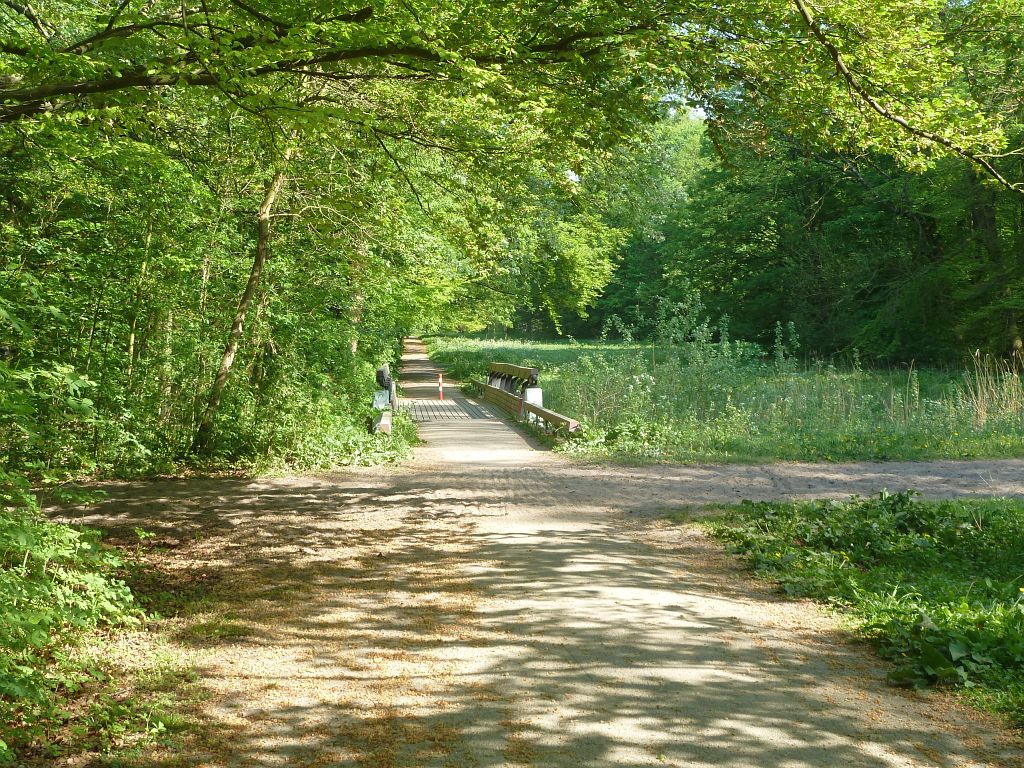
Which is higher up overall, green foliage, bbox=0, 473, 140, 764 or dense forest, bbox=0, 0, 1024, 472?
dense forest, bbox=0, 0, 1024, 472

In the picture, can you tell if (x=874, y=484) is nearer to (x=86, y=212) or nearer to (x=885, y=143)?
(x=885, y=143)

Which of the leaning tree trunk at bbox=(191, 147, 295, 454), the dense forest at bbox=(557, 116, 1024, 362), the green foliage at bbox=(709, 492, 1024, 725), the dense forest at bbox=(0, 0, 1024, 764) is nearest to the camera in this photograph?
the green foliage at bbox=(709, 492, 1024, 725)

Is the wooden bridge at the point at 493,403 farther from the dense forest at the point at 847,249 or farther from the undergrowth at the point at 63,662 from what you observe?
the undergrowth at the point at 63,662

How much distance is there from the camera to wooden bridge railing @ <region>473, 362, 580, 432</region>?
57.7 feet

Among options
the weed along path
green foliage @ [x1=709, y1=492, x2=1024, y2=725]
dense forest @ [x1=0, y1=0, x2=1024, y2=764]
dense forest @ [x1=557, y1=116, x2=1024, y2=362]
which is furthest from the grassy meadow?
green foliage @ [x1=709, y1=492, x2=1024, y2=725]

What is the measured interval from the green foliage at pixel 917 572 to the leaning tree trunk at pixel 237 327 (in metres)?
7.30

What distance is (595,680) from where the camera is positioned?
16.5 ft

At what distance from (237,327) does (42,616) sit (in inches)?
347

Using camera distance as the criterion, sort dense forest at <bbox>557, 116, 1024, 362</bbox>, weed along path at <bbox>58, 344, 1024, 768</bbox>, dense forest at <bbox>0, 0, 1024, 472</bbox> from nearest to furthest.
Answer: weed along path at <bbox>58, 344, 1024, 768</bbox>
dense forest at <bbox>0, 0, 1024, 472</bbox>
dense forest at <bbox>557, 116, 1024, 362</bbox>

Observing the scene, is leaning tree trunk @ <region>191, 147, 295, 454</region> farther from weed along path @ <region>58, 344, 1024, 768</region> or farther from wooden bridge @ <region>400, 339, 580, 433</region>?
wooden bridge @ <region>400, 339, 580, 433</region>

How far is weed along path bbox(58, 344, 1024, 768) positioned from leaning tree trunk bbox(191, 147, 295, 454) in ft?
6.34

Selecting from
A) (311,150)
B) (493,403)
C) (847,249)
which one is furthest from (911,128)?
(847,249)

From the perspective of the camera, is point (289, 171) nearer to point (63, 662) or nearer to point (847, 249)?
point (63, 662)

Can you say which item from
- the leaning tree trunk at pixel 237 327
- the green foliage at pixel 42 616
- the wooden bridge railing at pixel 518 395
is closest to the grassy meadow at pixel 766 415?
the wooden bridge railing at pixel 518 395
